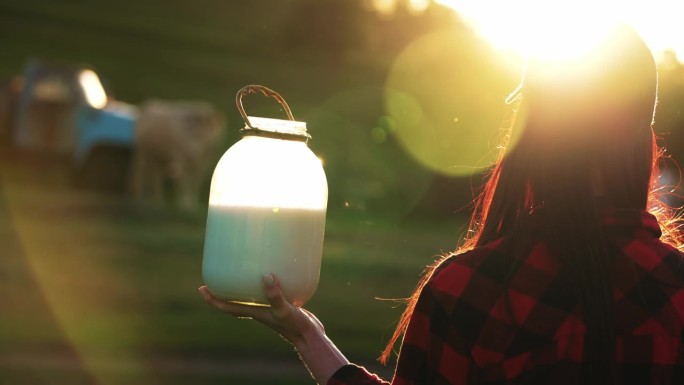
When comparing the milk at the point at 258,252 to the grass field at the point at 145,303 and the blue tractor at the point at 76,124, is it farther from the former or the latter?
the blue tractor at the point at 76,124

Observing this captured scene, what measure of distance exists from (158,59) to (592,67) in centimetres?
4579

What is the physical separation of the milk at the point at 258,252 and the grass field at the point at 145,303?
18.2ft

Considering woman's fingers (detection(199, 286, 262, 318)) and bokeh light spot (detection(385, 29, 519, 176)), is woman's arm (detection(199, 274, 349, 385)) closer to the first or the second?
woman's fingers (detection(199, 286, 262, 318))

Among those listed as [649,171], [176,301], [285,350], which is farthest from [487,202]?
[176,301]

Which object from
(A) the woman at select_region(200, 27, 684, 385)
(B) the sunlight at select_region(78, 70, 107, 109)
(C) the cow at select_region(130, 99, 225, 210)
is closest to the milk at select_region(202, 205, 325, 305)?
(A) the woman at select_region(200, 27, 684, 385)

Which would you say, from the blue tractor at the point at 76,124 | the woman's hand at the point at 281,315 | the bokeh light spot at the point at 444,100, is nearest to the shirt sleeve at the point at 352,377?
the woman's hand at the point at 281,315

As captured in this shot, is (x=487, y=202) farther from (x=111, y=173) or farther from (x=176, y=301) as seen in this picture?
(x=111, y=173)

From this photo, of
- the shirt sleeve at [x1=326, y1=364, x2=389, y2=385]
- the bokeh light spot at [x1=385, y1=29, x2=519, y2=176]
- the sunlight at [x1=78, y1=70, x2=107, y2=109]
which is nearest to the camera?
the shirt sleeve at [x1=326, y1=364, x2=389, y2=385]

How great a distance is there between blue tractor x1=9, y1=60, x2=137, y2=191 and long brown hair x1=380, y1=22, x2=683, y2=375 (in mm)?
25335

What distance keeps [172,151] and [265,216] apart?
81.1 ft

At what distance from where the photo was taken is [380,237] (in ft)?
67.9

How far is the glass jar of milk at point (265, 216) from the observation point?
2473 mm

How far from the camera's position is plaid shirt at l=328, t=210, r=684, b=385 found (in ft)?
6.06

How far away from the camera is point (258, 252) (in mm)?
2477
